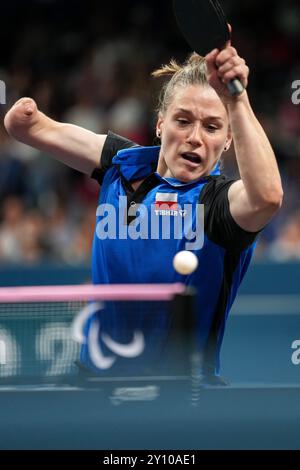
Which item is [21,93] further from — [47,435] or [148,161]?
[47,435]

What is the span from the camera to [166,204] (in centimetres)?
334

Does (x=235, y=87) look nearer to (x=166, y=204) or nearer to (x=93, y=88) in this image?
(x=166, y=204)

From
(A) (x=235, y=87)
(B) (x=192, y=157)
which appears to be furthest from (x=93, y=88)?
(A) (x=235, y=87)

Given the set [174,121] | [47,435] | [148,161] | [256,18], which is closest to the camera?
[47,435]

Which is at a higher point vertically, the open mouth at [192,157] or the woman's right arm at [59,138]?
the woman's right arm at [59,138]

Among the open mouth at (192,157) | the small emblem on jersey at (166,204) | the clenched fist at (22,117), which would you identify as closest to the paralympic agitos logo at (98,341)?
Result: the small emblem on jersey at (166,204)

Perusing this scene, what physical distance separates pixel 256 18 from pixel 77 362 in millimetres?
8820

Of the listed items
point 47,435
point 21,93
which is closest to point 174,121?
point 47,435

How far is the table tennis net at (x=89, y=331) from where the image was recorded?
2545 millimetres

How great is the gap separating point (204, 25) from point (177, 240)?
737 mm

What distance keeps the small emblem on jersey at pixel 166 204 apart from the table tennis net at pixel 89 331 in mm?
688

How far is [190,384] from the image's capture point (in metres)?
2.44

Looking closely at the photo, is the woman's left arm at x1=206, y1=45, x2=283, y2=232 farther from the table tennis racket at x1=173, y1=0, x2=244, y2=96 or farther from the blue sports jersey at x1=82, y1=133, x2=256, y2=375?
the blue sports jersey at x1=82, y1=133, x2=256, y2=375

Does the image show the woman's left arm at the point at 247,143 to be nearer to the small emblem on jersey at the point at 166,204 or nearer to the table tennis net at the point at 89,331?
the table tennis net at the point at 89,331
